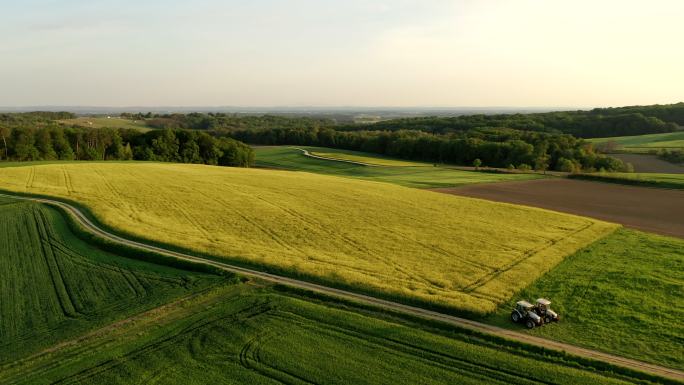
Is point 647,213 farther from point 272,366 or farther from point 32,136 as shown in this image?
point 32,136

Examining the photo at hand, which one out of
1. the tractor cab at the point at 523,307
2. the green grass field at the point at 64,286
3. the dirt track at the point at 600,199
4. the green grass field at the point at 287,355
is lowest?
the dirt track at the point at 600,199

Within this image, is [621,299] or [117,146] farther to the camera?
[117,146]

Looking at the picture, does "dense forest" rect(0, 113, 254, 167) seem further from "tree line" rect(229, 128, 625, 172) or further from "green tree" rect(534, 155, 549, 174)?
Result: "green tree" rect(534, 155, 549, 174)

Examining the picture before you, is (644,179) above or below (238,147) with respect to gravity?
below

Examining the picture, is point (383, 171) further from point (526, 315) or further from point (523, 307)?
point (526, 315)

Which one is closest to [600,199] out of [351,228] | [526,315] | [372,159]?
[351,228]

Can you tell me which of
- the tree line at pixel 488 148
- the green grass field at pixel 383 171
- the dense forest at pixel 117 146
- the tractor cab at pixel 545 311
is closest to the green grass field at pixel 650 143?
the tree line at pixel 488 148

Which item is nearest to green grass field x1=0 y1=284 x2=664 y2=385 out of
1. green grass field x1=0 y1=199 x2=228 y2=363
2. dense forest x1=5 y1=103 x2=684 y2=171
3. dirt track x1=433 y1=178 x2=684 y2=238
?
green grass field x1=0 y1=199 x2=228 y2=363

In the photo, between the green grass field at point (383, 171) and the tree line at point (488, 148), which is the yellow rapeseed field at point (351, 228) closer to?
the green grass field at point (383, 171)
